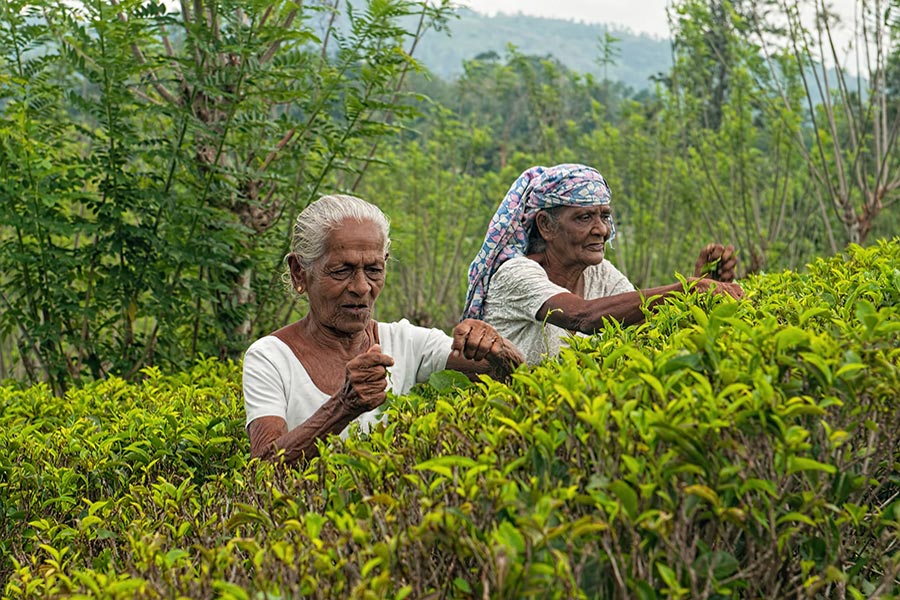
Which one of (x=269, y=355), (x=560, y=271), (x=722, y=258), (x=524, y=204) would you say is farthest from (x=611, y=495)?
(x=524, y=204)

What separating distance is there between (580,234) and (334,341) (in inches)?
51.4

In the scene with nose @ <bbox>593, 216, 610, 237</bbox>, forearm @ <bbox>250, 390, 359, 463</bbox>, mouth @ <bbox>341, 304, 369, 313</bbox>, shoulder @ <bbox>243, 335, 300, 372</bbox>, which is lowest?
forearm @ <bbox>250, 390, 359, 463</bbox>

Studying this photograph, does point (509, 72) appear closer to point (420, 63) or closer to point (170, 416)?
point (420, 63)

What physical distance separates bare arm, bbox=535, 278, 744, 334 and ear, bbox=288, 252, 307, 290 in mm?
886

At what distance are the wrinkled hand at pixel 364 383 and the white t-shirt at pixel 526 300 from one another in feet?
4.61

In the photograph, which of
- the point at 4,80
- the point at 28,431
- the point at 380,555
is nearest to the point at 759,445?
the point at 380,555

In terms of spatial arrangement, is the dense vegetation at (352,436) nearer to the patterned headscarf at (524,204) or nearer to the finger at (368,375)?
the finger at (368,375)

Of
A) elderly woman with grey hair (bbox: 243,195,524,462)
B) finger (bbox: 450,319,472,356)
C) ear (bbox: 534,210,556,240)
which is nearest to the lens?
finger (bbox: 450,319,472,356)

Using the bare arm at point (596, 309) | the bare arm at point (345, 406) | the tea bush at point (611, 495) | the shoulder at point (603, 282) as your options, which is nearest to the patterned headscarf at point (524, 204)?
the shoulder at point (603, 282)

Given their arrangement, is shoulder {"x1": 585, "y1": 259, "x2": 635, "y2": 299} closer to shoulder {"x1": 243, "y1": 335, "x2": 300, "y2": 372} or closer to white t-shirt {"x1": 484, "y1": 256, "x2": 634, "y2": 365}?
white t-shirt {"x1": 484, "y1": 256, "x2": 634, "y2": 365}

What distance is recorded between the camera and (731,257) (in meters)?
4.00

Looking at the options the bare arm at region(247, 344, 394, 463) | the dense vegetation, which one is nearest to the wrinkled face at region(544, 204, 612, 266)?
the dense vegetation

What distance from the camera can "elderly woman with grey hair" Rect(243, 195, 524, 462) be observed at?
10.3 feet

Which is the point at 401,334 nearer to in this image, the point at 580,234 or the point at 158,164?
the point at 580,234
